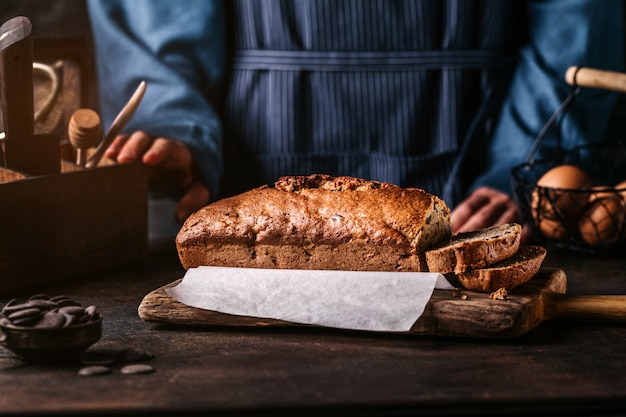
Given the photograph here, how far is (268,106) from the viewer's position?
82.9 inches

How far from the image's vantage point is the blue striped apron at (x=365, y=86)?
204 centimetres

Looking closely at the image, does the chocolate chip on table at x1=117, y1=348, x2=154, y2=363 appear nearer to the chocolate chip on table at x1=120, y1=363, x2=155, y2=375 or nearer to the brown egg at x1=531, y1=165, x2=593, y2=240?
→ the chocolate chip on table at x1=120, y1=363, x2=155, y2=375

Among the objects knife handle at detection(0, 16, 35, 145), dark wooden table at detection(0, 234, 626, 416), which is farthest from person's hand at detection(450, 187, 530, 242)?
knife handle at detection(0, 16, 35, 145)

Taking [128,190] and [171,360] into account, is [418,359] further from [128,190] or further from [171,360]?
→ [128,190]

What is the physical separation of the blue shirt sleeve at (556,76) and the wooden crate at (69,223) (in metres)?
0.89

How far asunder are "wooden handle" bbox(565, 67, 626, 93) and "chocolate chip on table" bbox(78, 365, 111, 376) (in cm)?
106

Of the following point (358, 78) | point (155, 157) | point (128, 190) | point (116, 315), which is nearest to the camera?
point (116, 315)

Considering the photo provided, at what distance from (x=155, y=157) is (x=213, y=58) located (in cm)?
54

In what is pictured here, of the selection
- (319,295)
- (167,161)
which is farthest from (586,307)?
(167,161)

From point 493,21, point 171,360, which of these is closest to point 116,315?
point 171,360

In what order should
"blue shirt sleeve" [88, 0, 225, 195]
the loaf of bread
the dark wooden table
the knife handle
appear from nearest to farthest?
the dark wooden table, the loaf of bread, the knife handle, "blue shirt sleeve" [88, 0, 225, 195]

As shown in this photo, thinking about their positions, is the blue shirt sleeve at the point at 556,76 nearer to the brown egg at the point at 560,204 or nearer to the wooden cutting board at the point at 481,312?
the brown egg at the point at 560,204

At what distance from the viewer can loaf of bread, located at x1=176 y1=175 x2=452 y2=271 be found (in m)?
1.17

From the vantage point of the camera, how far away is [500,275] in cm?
111
